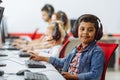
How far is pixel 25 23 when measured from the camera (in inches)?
249

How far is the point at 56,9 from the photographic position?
6.35 m

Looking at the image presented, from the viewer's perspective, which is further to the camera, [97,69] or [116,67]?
[116,67]

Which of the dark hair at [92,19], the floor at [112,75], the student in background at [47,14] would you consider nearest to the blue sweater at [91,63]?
the dark hair at [92,19]

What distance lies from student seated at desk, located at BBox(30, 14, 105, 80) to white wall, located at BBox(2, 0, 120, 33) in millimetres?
3962

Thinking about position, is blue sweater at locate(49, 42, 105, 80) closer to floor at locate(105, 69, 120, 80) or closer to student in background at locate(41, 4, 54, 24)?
student in background at locate(41, 4, 54, 24)

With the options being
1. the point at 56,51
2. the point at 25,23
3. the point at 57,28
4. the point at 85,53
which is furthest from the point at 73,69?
the point at 25,23

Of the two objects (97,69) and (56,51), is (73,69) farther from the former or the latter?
(56,51)

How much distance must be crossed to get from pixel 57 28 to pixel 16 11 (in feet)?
10.4

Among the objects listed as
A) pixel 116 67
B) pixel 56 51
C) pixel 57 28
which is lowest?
pixel 116 67

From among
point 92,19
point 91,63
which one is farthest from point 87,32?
point 91,63

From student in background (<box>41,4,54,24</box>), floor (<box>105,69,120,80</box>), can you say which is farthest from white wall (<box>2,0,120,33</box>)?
student in background (<box>41,4,54,24</box>)

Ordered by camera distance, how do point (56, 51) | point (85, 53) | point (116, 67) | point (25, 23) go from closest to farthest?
point (85, 53)
point (56, 51)
point (116, 67)
point (25, 23)

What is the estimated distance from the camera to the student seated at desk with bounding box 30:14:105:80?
2109mm

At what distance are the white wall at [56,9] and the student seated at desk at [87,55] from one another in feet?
13.0
